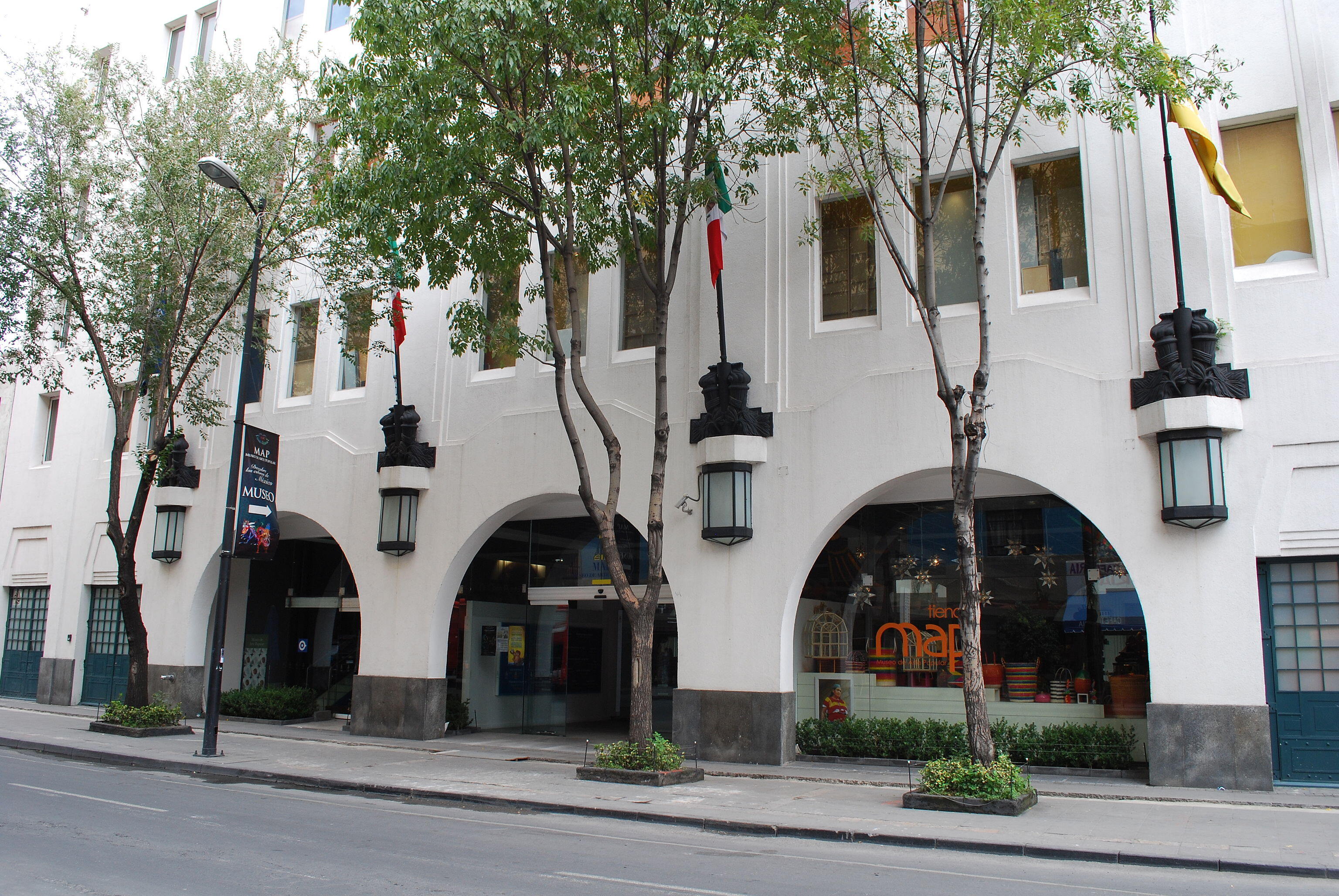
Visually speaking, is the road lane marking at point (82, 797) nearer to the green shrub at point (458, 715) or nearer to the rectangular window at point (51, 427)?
the green shrub at point (458, 715)

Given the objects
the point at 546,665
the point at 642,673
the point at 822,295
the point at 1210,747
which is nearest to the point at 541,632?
the point at 546,665

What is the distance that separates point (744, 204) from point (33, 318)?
44.5ft

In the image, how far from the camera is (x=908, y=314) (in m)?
14.9

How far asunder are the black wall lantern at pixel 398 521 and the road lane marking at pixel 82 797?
7021 mm

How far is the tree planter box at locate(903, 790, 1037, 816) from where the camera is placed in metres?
10.9

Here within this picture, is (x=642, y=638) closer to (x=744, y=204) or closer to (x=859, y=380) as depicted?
(x=859, y=380)

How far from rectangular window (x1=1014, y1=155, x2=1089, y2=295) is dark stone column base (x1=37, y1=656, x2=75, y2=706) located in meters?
23.4

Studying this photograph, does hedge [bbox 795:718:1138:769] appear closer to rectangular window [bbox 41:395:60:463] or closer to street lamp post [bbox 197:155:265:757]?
street lamp post [bbox 197:155:265:757]

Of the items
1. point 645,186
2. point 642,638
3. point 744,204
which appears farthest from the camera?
point 744,204

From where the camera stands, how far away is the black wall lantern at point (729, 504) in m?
15.3

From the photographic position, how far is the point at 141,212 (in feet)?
58.7

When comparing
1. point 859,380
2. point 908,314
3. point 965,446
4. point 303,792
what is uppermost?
point 908,314

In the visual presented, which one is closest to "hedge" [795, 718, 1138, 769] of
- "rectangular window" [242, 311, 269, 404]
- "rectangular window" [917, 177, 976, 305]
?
"rectangular window" [917, 177, 976, 305]

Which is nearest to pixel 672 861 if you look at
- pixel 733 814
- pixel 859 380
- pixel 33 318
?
pixel 733 814
